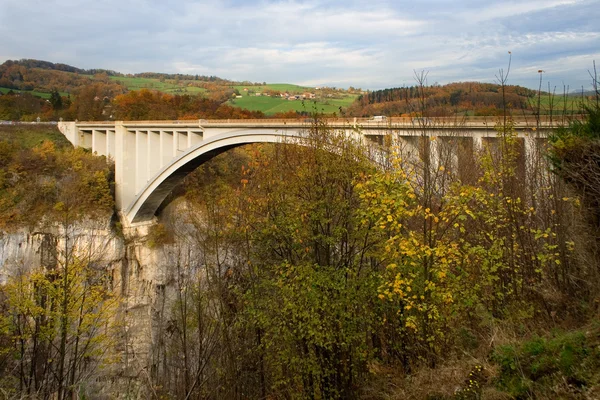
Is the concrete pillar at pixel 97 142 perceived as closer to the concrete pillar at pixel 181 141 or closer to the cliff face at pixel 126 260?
the cliff face at pixel 126 260

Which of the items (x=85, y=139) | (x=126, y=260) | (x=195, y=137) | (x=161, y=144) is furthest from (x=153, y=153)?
(x=85, y=139)

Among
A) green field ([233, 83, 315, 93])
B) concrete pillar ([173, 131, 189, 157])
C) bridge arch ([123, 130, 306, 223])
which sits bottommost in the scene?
bridge arch ([123, 130, 306, 223])

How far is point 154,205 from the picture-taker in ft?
91.1

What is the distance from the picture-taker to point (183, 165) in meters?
23.3

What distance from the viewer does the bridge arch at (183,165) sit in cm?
1967

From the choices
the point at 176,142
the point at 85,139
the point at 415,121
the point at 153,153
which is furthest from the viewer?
the point at 85,139

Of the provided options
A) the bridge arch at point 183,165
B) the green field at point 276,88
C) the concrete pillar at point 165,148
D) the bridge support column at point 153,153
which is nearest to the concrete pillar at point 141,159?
the bridge support column at point 153,153

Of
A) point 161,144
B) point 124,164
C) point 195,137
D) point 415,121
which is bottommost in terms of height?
point 124,164

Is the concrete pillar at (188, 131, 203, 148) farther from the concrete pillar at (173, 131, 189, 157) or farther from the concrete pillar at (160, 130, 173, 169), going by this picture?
the concrete pillar at (160, 130, 173, 169)

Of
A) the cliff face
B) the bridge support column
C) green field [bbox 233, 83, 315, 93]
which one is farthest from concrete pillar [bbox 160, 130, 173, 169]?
green field [bbox 233, 83, 315, 93]

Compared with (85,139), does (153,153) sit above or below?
below

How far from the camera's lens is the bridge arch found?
64.5ft

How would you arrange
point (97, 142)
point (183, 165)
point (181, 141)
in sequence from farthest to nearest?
point (97, 142) < point (181, 141) < point (183, 165)

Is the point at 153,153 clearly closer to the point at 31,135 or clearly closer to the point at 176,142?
the point at 176,142
